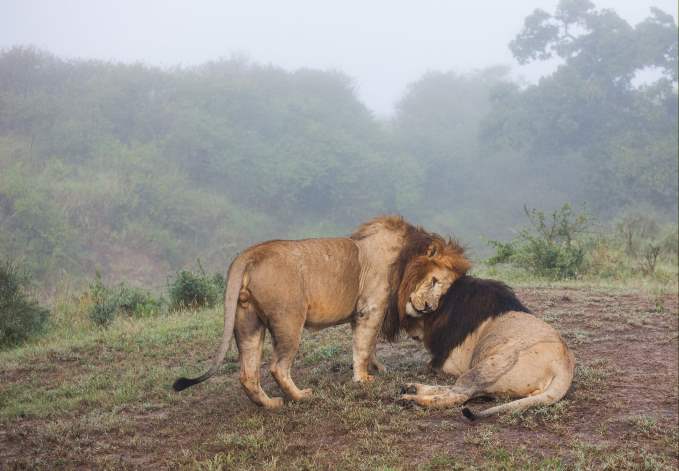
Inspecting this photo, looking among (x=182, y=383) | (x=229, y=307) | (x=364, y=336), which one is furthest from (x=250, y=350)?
(x=364, y=336)

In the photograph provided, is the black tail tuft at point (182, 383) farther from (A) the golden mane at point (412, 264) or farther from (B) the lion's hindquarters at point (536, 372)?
(B) the lion's hindquarters at point (536, 372)

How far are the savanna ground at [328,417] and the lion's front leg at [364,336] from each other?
0.13m

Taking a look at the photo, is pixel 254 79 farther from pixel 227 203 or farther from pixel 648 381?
pixel 648 381

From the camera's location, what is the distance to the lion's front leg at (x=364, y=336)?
534 cm

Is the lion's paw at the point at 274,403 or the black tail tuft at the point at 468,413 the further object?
the lion's paw at the point at 274,403

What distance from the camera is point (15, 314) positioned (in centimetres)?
890

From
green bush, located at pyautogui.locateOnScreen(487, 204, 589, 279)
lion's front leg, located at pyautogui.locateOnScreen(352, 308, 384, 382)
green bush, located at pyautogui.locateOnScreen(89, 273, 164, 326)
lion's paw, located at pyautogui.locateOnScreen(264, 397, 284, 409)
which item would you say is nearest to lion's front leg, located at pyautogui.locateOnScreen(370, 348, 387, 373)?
lion's front leg, located at pyautogui.locateOnScreen(352, 308, 384, 382)

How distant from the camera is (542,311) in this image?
795cm

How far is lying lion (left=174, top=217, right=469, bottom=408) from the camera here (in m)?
4.75

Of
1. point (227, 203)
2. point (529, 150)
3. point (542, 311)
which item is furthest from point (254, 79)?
point (542, 311)

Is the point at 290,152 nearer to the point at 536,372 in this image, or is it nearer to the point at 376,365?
the point at 376,365

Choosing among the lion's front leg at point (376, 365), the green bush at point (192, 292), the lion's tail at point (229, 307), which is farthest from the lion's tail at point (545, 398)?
the green bush at point (192, 292)

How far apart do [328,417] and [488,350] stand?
128 cm

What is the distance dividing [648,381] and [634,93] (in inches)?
1235
